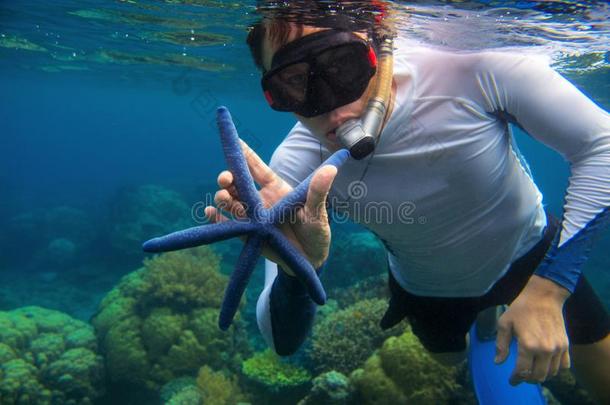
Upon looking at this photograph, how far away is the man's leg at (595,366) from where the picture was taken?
3.29m

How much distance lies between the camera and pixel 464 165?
2537 millimetres

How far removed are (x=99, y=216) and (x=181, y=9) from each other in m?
16.1

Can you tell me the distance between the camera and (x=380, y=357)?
5.31m

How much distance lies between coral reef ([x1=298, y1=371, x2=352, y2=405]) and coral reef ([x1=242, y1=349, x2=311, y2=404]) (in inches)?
47.2

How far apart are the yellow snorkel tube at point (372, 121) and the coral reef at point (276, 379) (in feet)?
16.4

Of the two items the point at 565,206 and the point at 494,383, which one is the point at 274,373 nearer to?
the point at 494,383

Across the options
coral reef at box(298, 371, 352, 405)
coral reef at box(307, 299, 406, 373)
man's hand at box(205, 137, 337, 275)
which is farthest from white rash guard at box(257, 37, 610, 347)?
coral reef at box(307, 299, 406, 373)

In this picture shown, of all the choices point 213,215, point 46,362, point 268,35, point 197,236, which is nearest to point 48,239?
point 46,362

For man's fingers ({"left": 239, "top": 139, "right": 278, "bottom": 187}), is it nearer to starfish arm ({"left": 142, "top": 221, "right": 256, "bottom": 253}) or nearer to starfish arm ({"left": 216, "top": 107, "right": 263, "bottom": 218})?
starfish arm ({"left": 216, "top": 107, "right": 263, "bottom": 218})

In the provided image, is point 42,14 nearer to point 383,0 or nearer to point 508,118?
point 383,0

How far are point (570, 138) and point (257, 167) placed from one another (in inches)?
64.3

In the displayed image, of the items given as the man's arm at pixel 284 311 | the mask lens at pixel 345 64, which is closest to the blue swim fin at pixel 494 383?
the man's arm at pixel 284 311

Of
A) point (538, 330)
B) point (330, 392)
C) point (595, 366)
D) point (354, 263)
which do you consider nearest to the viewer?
point (538, 330)

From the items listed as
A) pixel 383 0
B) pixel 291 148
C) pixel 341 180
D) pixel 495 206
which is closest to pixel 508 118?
pixel 495 206
